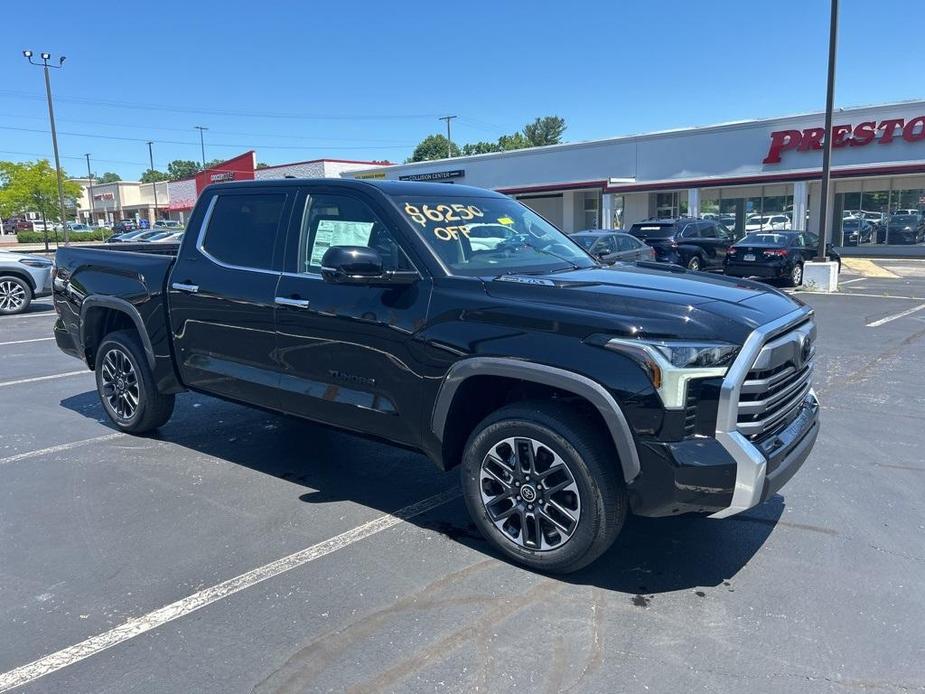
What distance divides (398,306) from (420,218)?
0.58 m

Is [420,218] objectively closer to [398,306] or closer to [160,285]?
[398,306]

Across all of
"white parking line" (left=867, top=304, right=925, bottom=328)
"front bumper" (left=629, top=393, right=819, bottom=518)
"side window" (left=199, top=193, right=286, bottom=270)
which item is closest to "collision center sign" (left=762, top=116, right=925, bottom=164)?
"white parking line" (left=867, top=304, right=925, bottom=328)

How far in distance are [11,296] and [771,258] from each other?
16433mm

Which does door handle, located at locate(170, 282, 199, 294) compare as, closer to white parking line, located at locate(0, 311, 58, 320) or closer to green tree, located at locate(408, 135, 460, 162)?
white parking line, located at locate(0, 311, 58, 320)

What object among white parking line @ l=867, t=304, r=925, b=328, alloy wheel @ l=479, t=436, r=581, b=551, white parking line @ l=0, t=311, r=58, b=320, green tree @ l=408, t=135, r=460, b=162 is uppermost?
green tree @ l=408, t=135, r=460, b=162

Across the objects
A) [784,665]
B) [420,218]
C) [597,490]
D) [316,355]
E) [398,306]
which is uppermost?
[420,218]

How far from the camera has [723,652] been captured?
2.93 metres

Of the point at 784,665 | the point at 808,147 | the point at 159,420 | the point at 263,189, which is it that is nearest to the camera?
the point at 784,665

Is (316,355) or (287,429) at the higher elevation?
(316,355)

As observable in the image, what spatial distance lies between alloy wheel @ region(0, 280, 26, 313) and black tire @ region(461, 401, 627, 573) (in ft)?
44.5

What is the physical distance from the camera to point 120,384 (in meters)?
5.83

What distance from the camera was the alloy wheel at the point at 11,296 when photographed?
14.0 m

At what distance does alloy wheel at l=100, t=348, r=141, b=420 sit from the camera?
573 centimetres

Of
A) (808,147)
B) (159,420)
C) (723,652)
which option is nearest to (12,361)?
(159,420)
